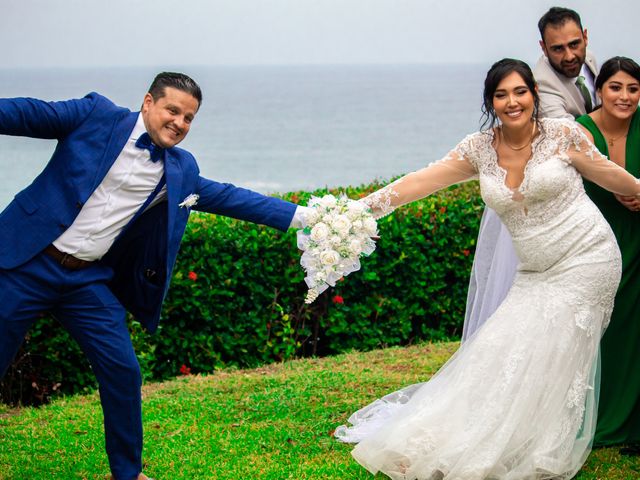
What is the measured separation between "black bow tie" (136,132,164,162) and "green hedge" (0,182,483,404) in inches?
96.5

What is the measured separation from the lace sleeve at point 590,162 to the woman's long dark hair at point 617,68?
0.44 meters

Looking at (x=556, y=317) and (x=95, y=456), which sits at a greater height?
(x=556, y=317)

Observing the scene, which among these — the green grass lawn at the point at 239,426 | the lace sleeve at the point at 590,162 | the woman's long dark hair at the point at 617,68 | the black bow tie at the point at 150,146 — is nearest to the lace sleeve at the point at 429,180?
the lace sleeve at the point at 590,162

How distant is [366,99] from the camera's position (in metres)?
35.5

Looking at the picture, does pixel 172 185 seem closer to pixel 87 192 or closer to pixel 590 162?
pixel 87 192

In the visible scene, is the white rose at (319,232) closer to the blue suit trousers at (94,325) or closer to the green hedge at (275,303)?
the blue suit trousers at (94,325)

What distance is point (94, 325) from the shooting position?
468 cm

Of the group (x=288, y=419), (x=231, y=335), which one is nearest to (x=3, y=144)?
(x=231, y=335)

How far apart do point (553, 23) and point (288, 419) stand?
299 centimetres

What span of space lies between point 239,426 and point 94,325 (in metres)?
1.63

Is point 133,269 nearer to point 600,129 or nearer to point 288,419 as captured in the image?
point 288,419

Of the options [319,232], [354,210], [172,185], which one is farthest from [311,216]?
[172,185]

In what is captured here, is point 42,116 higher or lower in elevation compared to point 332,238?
higher

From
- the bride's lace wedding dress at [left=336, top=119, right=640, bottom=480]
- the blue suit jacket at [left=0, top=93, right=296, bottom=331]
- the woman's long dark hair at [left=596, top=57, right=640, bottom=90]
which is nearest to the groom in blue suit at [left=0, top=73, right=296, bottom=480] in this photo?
the blue suit jacket at [left=0, top=93, right=296, bottom=331]
